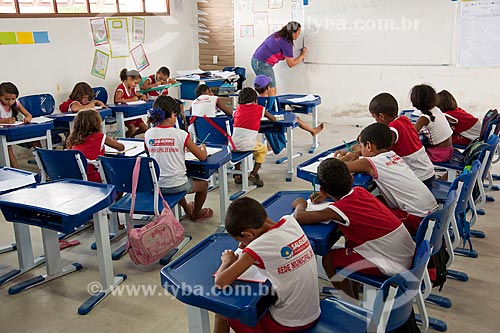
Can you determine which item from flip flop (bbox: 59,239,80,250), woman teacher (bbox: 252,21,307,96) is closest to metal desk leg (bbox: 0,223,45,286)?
flip flop (bbox: 59,239,80,250)

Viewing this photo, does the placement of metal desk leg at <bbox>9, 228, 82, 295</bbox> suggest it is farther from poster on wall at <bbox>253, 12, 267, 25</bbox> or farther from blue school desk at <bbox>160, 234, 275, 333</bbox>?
poster on wall at <bbox>253, 12, 267, 25</bbox>

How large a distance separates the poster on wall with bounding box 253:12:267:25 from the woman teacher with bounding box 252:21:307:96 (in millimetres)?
551

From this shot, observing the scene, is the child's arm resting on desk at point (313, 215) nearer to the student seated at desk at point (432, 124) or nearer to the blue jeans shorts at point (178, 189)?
the blue jeans shorts at point (178, 189)

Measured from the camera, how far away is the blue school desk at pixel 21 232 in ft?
9.71

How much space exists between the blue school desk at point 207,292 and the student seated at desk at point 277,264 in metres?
0.05

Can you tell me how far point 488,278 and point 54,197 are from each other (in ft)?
8.53

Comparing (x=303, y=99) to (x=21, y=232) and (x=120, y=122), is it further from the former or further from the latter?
(x=21, y=232)

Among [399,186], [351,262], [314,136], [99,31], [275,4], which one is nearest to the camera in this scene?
[351,262]

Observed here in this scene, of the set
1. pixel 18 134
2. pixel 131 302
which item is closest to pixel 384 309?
pixel 131 302

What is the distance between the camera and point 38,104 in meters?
5.79

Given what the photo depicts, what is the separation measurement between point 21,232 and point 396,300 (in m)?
2.50

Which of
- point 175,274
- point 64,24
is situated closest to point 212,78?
point 64,24

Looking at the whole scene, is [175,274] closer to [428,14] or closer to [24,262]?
[24,262]

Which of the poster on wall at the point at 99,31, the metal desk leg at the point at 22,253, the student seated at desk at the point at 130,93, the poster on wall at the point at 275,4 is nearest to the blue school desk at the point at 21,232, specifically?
the metal desk leg at the point at 22,253
